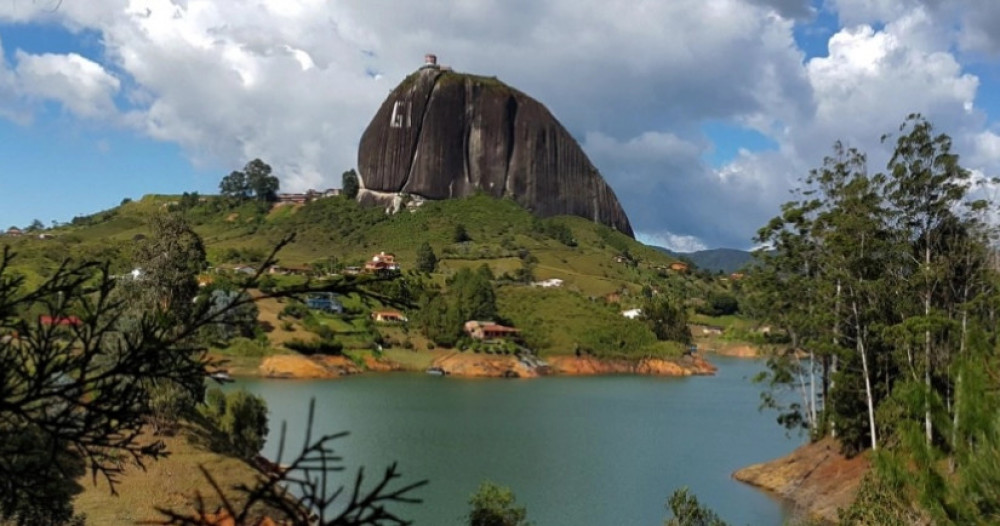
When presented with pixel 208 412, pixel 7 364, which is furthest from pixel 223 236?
pixel 7 364

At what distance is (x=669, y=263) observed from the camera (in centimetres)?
13388

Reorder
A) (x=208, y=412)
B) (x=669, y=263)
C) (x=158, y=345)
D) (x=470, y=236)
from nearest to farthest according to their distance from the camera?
(x=158, y=345) → (x=208, y=412) → (x=470, y=236) → (x=669, y=263)

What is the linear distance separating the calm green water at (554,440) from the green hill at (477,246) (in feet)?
64.0

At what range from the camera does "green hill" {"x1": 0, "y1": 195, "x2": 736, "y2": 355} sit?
8394 cm

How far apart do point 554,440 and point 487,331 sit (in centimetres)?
3899

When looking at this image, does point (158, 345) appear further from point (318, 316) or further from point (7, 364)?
point (318, 316)

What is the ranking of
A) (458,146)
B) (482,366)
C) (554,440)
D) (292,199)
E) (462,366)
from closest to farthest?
(554,440), (462,366), (482,366), (458,146), (292,199)

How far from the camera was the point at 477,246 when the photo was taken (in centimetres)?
11181

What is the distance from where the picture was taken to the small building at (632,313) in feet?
285

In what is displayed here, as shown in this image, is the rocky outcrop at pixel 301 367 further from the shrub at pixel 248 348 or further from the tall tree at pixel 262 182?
the tall tree at pixel 262 182

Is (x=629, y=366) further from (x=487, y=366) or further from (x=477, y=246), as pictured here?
(x=477, y=246)

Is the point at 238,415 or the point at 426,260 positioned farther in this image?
the point at 426,260

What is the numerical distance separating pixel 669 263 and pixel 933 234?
109163 millimetres

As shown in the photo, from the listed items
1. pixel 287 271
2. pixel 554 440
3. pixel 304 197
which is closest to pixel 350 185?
pixel 304 197
